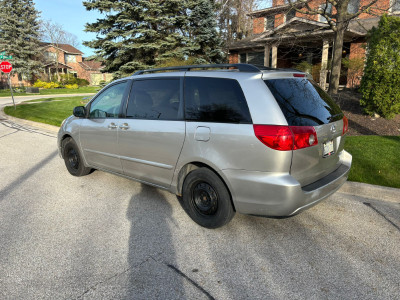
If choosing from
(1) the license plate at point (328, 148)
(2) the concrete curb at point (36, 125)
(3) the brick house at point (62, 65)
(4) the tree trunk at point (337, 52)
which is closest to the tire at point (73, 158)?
(1) the license plate at point (328, 148)

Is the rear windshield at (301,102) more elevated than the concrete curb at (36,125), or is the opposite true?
the rear windshield at (301,102)

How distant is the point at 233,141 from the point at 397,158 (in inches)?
166

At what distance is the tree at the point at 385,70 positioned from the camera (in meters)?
8.30

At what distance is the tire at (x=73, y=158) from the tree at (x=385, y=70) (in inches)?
327

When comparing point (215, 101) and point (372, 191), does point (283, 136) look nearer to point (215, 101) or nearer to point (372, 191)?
point (215, 101)

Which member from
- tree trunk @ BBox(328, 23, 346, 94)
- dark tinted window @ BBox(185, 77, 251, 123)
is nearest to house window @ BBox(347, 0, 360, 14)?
tree trunk @ BBox(328, 23, 346, 94)

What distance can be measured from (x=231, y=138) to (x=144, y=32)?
16618 millimetres

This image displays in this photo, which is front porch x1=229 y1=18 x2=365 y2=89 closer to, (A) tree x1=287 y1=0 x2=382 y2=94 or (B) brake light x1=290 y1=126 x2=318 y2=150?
(A) tree x1=287 y1=0 x2=382 y2=94

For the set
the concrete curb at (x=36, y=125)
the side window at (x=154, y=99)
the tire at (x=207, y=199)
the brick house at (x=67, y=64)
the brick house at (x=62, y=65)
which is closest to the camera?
the tire at (x=207, y=199)

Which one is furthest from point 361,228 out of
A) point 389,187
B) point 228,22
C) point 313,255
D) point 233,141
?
point 228,22

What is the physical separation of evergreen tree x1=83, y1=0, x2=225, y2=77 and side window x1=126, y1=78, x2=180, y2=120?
14.0 m

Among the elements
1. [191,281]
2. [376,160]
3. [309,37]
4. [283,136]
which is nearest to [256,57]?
[309,37]

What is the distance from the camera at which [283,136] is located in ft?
8.77

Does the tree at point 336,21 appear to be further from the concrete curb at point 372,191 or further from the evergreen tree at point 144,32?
the evergreen tree at point 144,32
